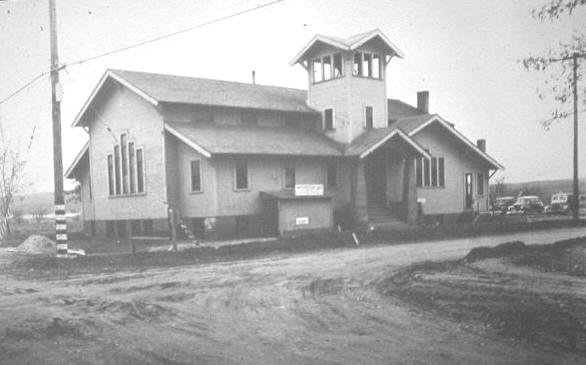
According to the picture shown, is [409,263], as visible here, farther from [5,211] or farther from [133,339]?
[5,211]

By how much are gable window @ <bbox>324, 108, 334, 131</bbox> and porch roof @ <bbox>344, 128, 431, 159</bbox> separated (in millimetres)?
1879

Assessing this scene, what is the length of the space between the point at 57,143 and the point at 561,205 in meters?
39.8

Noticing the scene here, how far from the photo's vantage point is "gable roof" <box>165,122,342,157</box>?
2761 centimetres

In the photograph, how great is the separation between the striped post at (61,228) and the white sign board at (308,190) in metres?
11.1

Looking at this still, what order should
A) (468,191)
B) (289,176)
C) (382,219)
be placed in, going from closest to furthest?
1. (289,176)
2. (382,219)
3. (468,191)

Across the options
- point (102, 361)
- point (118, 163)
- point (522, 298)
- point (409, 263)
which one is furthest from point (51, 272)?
point (118, 163)

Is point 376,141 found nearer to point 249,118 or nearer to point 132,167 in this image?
point 249,118

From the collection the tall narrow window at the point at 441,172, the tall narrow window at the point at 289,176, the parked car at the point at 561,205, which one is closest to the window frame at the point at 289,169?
the tall narrow window at the point at 289,176

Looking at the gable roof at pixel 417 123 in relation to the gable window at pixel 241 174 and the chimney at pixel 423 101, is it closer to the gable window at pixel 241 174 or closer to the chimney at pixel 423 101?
the chimney at pixel 423 101

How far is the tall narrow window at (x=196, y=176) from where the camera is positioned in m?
29.2

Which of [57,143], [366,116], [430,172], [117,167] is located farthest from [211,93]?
[430,172]

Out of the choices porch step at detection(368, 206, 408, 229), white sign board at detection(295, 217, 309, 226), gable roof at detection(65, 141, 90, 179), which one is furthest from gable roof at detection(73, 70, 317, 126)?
white sign board at detection(295, 217, 309, 226)

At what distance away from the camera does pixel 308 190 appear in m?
29.5

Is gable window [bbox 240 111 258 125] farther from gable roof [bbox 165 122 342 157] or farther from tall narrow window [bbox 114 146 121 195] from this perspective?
tall narrow window [bbox 114 146 121 195]
